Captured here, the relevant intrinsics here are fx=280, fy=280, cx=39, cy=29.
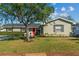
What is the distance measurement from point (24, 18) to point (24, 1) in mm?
661

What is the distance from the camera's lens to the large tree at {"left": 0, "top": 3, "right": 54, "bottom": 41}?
28.9ft

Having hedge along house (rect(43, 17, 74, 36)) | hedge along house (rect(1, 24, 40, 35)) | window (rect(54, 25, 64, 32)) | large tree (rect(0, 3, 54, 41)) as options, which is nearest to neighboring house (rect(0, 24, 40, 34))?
hedge along house (rect(1, 24, 40, 35))

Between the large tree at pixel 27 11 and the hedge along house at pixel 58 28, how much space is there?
0.27 meters

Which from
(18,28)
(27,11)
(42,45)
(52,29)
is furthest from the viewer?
(52,29)

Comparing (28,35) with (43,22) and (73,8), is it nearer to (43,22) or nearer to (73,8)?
(43,22)

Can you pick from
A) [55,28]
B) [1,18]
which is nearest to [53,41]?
[55,28]

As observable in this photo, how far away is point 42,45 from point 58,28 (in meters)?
0.89

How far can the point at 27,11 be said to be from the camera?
9039mm

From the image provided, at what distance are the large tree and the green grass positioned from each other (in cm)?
35

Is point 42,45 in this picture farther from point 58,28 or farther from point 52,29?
point 58,28

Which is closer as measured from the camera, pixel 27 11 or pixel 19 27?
pixel 19 27

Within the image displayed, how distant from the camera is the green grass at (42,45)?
8562 mm

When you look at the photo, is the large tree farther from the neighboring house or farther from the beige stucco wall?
the beige stucco wall

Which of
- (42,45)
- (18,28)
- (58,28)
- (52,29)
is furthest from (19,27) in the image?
(58,28)
